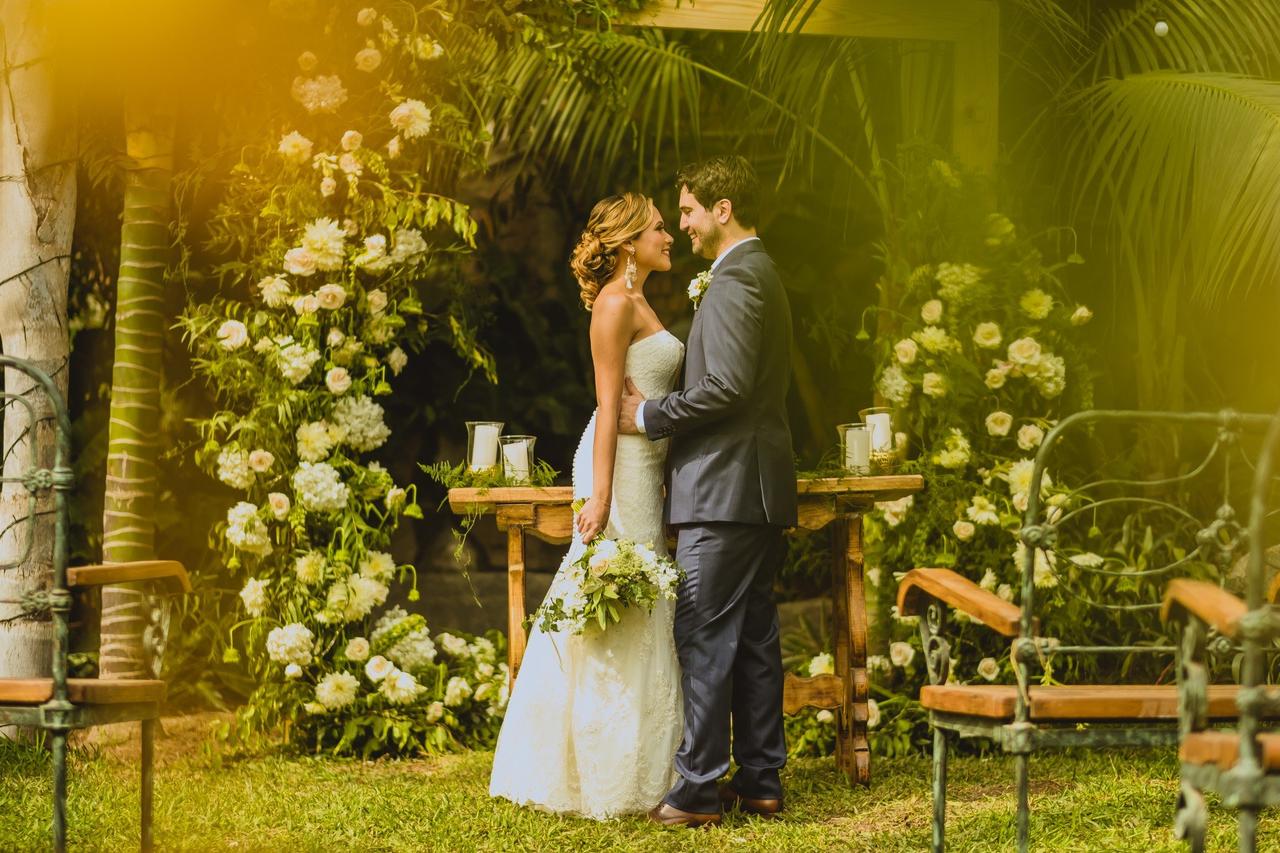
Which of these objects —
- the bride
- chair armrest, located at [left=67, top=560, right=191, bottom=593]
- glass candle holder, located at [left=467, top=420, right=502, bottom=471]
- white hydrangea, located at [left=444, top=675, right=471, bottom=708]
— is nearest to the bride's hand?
the bride

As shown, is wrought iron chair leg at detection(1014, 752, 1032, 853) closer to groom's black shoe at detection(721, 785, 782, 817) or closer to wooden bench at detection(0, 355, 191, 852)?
groom's black shoe at detection(721, 785, 782, 817)

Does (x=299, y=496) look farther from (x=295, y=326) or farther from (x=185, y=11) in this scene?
(x=185, y=11)

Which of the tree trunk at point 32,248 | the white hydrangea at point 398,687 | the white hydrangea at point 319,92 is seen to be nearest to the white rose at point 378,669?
the white hydrangea at point 398,687

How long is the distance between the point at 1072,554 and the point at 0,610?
13.2ft

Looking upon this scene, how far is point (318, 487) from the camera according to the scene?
5.54 meters

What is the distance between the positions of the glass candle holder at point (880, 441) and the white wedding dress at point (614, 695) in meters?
0.83

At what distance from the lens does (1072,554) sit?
5.72 m

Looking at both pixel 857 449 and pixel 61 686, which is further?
pixel 857 449

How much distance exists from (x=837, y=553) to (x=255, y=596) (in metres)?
2.16

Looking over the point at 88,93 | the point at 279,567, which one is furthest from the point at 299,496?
the point at 88,93

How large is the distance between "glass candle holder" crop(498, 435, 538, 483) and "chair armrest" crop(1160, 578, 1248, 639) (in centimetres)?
250

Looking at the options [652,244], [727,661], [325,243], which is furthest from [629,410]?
[325,243]

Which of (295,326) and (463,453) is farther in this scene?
(463,453)

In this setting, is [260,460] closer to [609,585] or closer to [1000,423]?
[609,585]
